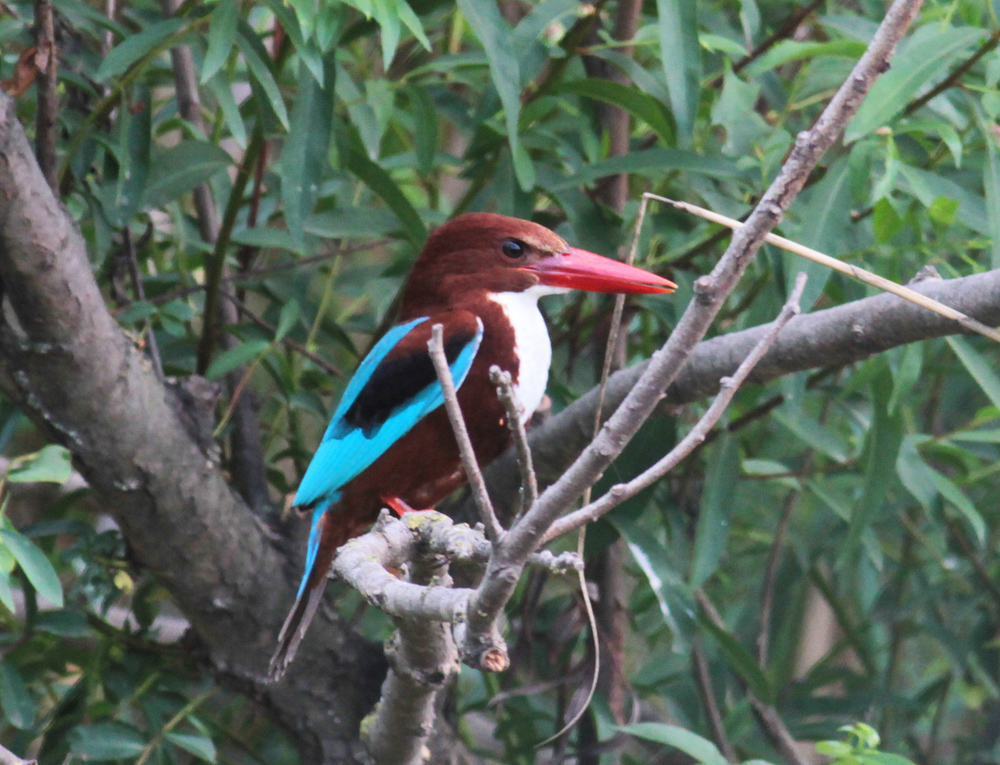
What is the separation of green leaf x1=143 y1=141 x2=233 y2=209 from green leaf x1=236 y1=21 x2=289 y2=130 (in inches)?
10.7

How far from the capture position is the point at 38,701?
2682 millimetres

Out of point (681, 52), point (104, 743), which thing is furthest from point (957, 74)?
point (104, 743)

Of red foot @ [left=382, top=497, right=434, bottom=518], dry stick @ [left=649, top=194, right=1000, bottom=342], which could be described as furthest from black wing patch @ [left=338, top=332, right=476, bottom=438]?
dry stick @ [left=649, top=194, right=1000, bottom=342]

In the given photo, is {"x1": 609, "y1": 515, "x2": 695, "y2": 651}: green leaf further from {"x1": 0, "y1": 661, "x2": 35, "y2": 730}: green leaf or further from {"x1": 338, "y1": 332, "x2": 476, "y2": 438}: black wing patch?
{"x1": 0, "y1": 661, "x2": 35, "y2": 730}: green leaf

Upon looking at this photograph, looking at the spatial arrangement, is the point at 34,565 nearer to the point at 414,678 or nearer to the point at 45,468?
the point at 45,468

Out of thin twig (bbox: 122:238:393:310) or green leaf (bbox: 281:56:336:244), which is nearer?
green leaf (bbox: 281:56:336:244)

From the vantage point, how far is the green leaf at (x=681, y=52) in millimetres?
1828

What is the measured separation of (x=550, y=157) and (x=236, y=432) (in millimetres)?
866

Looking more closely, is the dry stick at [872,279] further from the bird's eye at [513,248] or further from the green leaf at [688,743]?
the bird's eye at [513,248]

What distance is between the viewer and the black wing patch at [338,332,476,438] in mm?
1865

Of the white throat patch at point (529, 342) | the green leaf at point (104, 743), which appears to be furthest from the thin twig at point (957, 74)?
the green leaf at point (104, 743)

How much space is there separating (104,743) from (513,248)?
44.5 inches

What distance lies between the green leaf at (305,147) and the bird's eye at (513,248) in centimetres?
34

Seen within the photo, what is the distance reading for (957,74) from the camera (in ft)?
6.16
